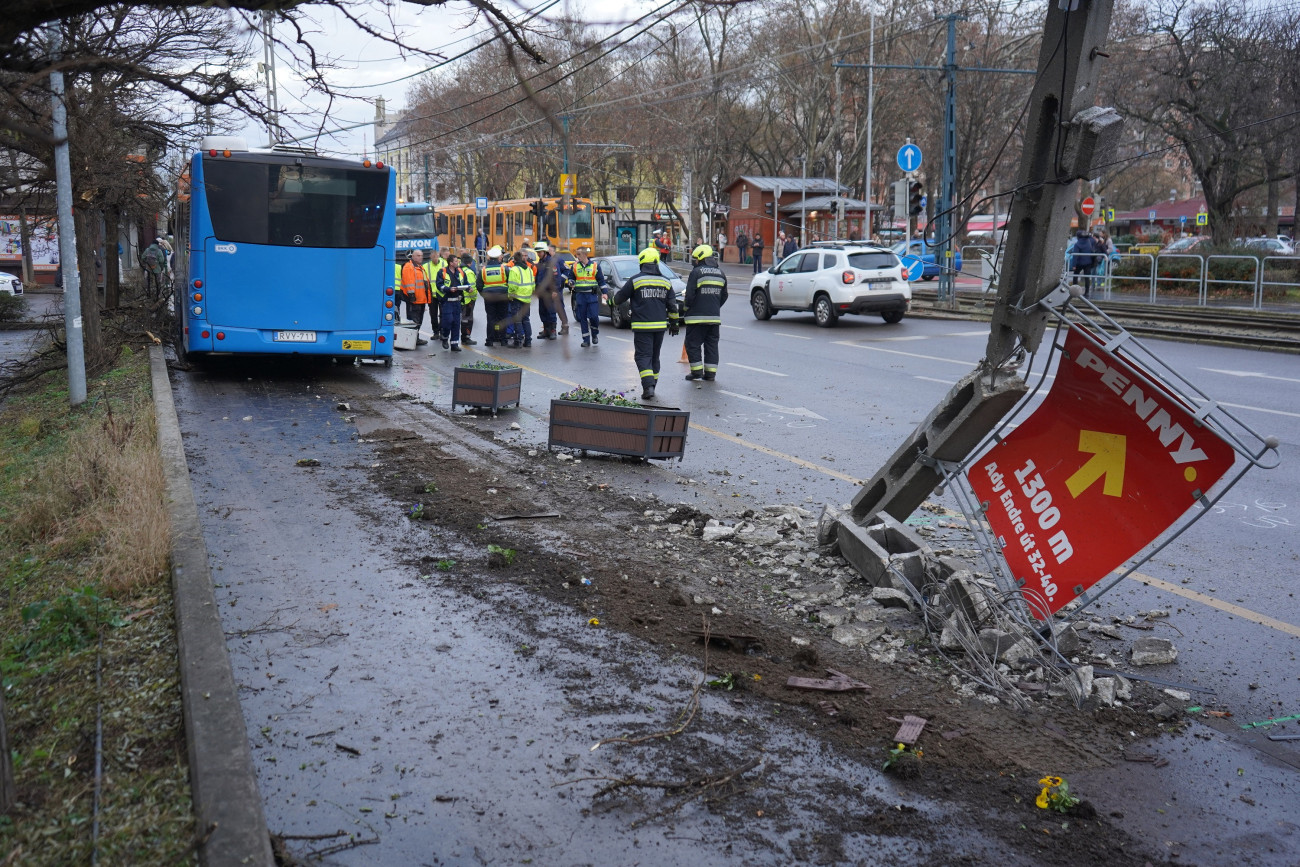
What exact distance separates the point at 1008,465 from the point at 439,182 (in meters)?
78.6

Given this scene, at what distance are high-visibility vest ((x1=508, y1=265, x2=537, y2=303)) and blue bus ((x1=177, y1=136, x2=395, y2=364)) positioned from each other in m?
3.15

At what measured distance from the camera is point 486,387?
12742mm

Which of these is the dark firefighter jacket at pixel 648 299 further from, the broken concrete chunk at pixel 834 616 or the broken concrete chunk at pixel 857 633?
the broken concrete chunk at pixel 857 633

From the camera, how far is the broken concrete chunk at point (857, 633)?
18.3 ft

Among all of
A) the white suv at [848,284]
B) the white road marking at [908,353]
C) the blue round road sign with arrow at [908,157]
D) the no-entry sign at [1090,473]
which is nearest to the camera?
the no-entry sign at [1090,473]

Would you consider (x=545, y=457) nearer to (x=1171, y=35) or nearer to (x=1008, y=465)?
(x=1008, y=465)

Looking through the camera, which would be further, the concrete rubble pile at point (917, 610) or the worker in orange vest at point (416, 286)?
the worker in orange vest at point (416, 286)

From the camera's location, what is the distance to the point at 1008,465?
5566 millimetres

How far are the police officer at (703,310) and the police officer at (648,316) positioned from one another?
709 millimetres

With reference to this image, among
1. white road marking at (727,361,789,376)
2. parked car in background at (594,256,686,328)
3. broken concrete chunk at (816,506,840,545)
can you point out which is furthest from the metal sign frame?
parked car in background at (594,256,686,328)

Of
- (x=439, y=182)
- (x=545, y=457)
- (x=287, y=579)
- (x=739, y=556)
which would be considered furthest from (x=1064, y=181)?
(x=439, y=182)

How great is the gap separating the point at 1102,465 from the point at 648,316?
28.7 ft

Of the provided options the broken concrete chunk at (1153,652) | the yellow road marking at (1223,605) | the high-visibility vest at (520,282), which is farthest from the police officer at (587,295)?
the broken concrete chunk at (1153,652)

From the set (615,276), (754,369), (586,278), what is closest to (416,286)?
(586,278)
